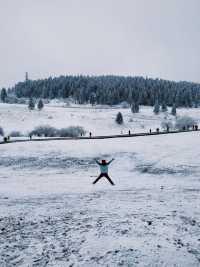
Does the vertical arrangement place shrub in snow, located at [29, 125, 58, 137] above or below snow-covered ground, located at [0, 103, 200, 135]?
below

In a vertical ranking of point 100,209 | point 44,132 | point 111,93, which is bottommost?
point 100,209

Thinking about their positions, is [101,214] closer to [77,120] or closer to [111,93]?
[77,120]

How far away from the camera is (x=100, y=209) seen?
10570 mm

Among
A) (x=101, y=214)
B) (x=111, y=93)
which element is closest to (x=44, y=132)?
(x=101, y=214)

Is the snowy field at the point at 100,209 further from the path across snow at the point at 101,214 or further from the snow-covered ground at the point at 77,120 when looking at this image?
the snow-covered ground at the point at 77,120

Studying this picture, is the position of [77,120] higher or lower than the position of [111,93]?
lower

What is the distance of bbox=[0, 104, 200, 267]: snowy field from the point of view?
7.21 metres

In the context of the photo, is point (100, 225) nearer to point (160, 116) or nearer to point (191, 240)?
point (191, 240)

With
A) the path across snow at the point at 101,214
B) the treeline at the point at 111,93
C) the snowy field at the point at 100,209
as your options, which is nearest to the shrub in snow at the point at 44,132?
the snowy field at the point at 100,209

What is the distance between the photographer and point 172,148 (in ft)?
86.8

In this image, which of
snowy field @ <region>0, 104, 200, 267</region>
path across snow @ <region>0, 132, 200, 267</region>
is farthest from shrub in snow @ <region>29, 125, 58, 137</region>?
path across snow @ <region>0, 132, 200, 267</region>

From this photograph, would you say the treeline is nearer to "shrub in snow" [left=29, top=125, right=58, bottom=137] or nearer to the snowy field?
"shrub in snow" [left=29, top=125, right=58, bottom=137]

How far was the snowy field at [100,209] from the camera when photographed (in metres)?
7.21

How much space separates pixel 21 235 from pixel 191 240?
474 centimetres
